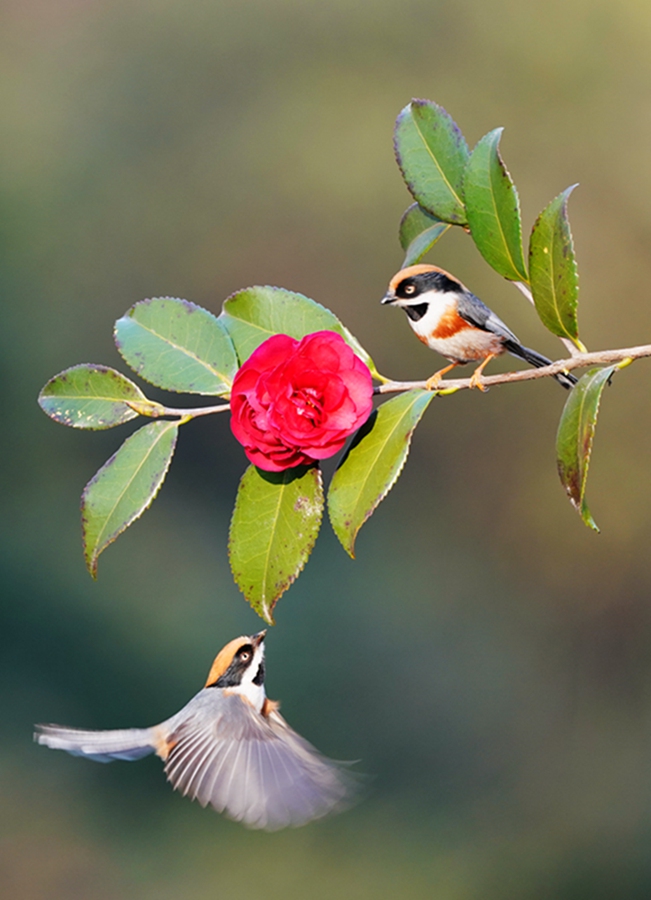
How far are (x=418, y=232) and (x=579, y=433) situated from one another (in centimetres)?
25

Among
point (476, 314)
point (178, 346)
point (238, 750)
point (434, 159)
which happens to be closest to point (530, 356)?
point (476, 314)

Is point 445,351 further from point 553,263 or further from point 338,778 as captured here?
point 338,778

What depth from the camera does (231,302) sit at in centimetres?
50

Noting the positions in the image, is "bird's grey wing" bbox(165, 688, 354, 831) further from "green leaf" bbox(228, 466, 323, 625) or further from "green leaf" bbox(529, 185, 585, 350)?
"green leaf" bbox(529, 185, 585, 350)

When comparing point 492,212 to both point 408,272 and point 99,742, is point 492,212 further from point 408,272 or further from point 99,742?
point 99,742

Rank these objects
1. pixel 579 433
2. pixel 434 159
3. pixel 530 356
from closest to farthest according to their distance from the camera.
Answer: pixel 579 433, pixel 434 159, pixel 530 356

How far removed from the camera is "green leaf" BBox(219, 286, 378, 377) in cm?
48

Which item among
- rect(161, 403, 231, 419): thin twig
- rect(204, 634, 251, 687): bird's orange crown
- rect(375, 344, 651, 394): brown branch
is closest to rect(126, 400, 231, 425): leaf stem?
rect(161, 403, 231, 419): thin twig

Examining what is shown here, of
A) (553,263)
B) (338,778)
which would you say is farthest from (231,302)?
(338,778)

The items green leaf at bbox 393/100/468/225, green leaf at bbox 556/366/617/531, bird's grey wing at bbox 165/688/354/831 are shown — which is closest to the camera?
green leaf at bbox 556/366/617/531

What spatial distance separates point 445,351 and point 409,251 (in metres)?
0.08

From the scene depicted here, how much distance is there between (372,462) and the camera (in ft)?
1.47

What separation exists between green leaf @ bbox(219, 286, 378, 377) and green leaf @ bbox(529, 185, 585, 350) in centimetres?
10

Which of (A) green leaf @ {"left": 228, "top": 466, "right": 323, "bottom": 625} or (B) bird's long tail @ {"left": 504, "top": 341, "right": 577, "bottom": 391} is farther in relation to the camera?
(B) bird's long tail @ {"left": 504, "top": 341, "right": 577, "bottom": 391}
